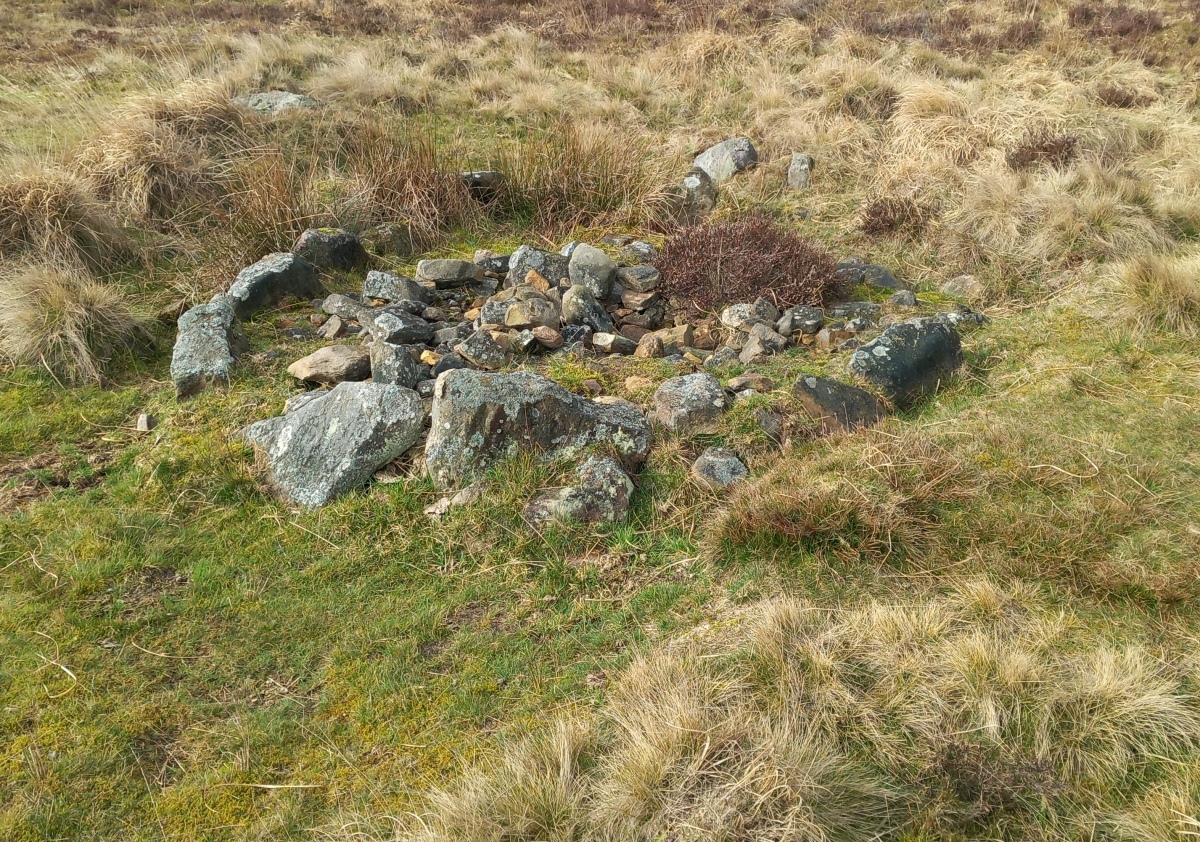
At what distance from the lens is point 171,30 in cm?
1537

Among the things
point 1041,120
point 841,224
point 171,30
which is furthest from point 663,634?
point 171,30

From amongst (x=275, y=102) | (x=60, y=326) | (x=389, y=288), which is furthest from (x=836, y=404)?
(x=275, y=102)

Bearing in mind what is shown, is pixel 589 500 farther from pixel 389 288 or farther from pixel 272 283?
pixel 272 283

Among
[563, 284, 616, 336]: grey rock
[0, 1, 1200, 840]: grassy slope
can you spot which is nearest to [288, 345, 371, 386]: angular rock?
[0, 1, 1200, 840]: grassy slope

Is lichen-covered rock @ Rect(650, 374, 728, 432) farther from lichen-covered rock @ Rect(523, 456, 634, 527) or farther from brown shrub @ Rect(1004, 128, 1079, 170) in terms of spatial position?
brown shrub @ Rect(1004, 128, 1079, 170)

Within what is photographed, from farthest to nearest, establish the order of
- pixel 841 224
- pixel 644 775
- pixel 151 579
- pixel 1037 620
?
pixel 841 224, pixel 151 579, pixel 1037 620, pixel 644 775

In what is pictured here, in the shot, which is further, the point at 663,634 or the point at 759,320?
the point at 759,320

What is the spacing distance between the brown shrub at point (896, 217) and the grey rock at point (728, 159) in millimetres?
1928

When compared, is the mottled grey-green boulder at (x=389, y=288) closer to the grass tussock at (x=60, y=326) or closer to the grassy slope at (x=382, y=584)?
the grassy slope at (x=382, y=584)

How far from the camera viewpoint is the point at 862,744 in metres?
2.79

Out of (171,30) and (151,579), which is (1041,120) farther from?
(171,30)

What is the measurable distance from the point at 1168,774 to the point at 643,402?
3067 mm

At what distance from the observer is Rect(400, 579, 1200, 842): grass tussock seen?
249cm

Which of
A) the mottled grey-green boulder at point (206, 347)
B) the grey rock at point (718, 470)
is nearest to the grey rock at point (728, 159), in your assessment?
the grey rock at point (718, 470)
